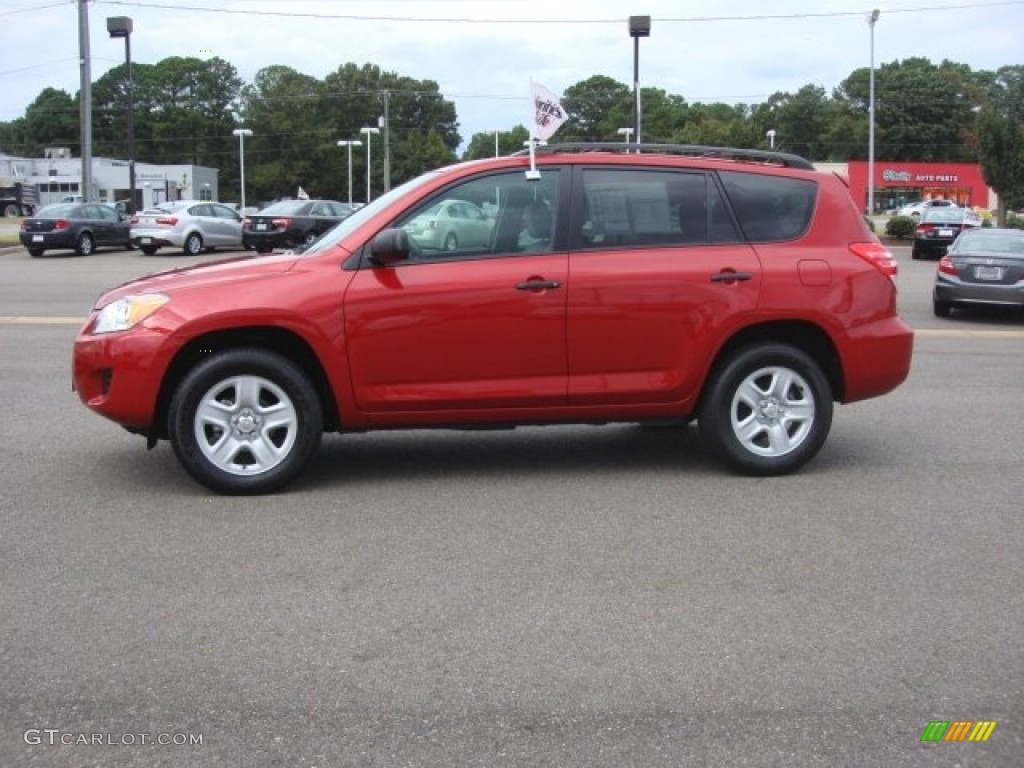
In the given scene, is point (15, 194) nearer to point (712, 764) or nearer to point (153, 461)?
point (153, 461)

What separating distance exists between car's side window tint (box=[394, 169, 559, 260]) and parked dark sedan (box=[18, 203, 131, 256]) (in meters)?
25.7

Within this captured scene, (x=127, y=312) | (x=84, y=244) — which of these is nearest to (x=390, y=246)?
(x=127, y=312)

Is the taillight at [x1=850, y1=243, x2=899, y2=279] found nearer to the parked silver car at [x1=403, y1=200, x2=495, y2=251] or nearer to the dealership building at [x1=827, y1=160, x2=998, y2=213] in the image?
the parked silver car at [x1=403, y1=200, x2=495, y2=251]

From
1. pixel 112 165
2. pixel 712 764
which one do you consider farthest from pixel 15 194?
pixel 712 764

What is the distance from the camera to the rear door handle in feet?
21.1

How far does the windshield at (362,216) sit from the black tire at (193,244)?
2500 centimetres

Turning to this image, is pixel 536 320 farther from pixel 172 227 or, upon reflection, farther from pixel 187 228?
pixel 187 228

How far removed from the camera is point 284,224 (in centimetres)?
2988

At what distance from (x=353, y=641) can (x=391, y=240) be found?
2.51m

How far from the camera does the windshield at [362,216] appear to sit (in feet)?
20.9

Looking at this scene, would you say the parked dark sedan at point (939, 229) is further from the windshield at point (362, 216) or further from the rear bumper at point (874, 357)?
the windshield at point (362, 216)

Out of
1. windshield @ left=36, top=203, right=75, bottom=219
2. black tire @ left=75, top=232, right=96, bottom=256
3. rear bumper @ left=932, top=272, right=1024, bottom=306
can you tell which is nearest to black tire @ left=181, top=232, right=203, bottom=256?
black tire @ left=75, top=232, right=96, bottom=256

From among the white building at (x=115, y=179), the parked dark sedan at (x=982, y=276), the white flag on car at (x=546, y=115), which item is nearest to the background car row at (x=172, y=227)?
the parked dark sedan at (x=982, y=276)

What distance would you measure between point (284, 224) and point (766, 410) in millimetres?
24854
